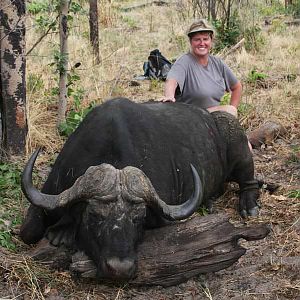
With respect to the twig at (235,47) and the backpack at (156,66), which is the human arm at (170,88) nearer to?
the backpack at (156,66)

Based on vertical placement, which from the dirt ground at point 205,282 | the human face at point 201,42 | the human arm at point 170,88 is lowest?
the dirt ground at point 205,282

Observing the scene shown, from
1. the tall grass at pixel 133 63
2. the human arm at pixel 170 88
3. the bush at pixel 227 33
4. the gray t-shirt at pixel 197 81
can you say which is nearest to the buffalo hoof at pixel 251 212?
the human arm at pixel 170 88

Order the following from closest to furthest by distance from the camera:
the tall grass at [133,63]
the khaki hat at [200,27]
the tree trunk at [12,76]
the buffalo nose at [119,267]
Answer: the buffalo nose at [119,267], the tree trunk at [12,76], the khaki hat at [200,27], the tall grass at [133,63]

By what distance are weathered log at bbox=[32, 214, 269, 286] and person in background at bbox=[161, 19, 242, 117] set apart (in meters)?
2.40

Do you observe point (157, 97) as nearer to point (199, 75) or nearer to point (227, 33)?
point (199, 75)

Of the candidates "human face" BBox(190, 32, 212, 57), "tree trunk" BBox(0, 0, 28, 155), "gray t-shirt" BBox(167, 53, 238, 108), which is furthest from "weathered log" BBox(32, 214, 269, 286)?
"human face" BBox(190, 32, 212, 57)

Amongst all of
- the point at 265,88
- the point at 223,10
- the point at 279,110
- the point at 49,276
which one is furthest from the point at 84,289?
the point at 223,10

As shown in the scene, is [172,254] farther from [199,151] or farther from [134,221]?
[199,151]

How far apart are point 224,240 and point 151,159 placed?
0.91 metres

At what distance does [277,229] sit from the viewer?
194 inches

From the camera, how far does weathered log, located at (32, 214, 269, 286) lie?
12.6 feet

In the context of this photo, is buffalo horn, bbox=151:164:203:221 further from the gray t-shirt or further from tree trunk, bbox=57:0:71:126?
tree trunk, bbox=57:0:71:126

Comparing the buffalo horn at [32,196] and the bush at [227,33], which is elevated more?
the bush at [227,33]

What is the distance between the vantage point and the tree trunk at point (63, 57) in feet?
22.4
